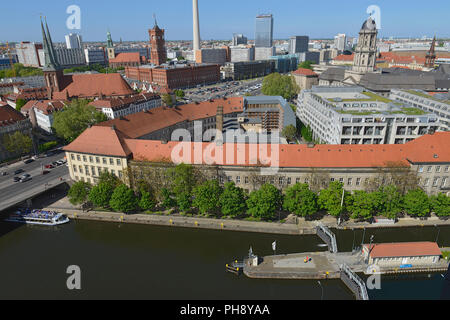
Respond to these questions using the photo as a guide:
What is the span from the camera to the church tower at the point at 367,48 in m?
149

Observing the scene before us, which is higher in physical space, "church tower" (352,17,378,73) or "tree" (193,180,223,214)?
"church tower" (352,17,378,73)

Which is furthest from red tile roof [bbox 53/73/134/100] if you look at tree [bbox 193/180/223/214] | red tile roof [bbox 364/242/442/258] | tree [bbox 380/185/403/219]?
red tile roof [bbox 364/242/442/258]

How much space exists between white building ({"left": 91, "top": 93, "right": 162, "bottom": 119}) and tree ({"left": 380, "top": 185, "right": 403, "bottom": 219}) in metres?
83.1

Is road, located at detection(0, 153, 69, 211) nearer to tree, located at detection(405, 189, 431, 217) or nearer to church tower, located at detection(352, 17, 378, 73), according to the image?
tree, located at detection(405, 189, 431, 217)

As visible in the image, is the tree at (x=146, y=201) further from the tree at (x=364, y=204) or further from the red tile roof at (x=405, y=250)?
the red tile roof at (x=405, y=250)

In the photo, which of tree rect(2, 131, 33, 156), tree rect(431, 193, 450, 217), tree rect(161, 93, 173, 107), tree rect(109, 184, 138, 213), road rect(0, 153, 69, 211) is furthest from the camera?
tree rect(161, 93, 173, 107)

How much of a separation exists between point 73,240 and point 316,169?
51.3m

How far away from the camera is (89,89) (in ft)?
489

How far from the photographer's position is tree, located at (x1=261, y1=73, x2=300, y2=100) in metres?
172

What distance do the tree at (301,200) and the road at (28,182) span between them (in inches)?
2224

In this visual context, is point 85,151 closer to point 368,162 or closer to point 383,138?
point 368,162

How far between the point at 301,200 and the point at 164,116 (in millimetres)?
55016

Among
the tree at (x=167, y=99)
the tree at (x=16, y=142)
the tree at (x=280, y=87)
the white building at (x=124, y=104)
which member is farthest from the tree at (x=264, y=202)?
the tree at (x=280, y=87)

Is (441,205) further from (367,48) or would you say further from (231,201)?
(367,48)
